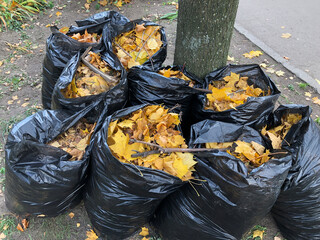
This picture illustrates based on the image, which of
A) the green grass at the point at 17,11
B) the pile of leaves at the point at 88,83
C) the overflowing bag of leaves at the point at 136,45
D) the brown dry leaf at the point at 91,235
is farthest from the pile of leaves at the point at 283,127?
the green grass at the point at 17,11

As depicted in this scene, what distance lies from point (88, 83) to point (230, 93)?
1.05 metres

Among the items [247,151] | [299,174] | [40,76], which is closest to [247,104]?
[247,151]

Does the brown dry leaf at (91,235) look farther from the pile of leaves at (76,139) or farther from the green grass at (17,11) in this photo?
the green grass at (17,11)

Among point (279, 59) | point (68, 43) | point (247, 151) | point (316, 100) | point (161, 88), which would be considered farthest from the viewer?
point (279, 59)

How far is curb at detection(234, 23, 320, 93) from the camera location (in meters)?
3.24

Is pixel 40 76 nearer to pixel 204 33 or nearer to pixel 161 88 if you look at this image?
pixel 161 88

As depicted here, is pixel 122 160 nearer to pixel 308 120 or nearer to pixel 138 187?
pixel 138 187

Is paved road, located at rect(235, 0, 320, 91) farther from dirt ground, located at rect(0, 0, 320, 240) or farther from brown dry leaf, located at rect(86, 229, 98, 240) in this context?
brown dry leaf, located at rect(86, 229, 98, 240)

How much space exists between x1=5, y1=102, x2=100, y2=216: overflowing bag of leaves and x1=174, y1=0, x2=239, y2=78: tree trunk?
92 cm

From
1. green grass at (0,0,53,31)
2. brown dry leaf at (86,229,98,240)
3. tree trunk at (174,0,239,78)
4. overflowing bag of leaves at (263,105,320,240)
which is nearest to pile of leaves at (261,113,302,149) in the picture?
overflowing bag of leaves at (263,105,320,240)

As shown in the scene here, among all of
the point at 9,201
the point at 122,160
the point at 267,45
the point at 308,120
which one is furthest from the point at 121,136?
the point at 267,45

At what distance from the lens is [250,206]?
1.49 m

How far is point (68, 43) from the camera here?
2.21 meters

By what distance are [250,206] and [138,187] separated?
0.64 m
